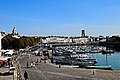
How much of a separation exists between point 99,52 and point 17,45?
29076 mm

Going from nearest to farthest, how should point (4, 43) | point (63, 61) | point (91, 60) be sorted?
point (63, 61) → point (91, 60) → point (4, 43)

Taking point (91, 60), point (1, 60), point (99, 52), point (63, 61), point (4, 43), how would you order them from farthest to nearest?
point (99, 52) < point (4, 43) < point (91, 60) < point (63, 61) < point (1, 60)

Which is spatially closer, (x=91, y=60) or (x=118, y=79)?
(x=118, y=79)

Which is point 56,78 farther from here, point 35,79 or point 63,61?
point 63,61

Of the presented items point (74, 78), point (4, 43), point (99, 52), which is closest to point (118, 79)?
point (74, 78)

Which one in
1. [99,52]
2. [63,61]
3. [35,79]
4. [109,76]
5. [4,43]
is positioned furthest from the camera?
[99,52]

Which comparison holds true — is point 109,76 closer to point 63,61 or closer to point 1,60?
point 1,60

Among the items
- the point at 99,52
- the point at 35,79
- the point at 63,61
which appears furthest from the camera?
the point at 99,52

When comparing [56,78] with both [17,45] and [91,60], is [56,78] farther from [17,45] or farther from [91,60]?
[17,45]

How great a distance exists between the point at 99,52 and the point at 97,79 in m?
78.7

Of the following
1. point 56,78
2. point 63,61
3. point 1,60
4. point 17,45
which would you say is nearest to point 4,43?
point 17,45

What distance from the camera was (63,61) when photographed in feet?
183

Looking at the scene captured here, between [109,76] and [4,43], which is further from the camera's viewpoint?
[4,43]

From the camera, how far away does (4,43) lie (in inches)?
3617
